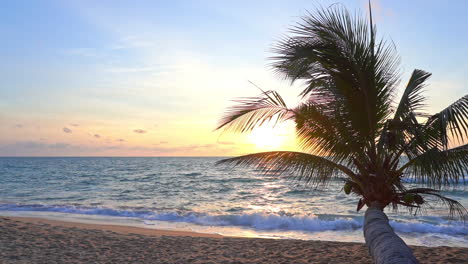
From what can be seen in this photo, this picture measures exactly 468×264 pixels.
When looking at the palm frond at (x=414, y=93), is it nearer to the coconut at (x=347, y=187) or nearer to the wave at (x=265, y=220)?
the coconut at (x=347, y=187)

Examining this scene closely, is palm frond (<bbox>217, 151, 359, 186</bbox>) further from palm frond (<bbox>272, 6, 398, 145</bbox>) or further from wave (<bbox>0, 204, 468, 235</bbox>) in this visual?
wave (<bbox>0, 204, 468, 235</bbox>)

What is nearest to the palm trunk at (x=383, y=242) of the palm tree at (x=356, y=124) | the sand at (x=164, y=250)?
the palm tree at (x=356, y=124)

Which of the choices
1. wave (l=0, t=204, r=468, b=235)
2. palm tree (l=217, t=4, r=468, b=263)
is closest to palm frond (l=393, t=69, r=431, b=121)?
palm tree (l=217, t=4, r=468, b=263)

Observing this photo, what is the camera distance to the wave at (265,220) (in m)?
14.8

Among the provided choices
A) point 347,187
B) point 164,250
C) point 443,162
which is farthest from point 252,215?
point 443,162

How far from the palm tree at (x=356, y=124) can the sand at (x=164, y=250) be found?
2642 mm

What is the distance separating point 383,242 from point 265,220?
12.0 meters

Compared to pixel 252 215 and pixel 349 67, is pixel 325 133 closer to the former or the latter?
pixel 349 67

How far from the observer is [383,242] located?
489 centimetres

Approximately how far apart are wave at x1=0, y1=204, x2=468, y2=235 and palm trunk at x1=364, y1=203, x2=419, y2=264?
9463 mm

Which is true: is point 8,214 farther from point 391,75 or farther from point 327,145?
point 391,75

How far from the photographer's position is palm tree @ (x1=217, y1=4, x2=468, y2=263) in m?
6.25

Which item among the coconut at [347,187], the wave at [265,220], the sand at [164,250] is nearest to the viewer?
the coconut at [347,187]

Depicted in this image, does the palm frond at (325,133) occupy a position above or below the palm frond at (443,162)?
above
